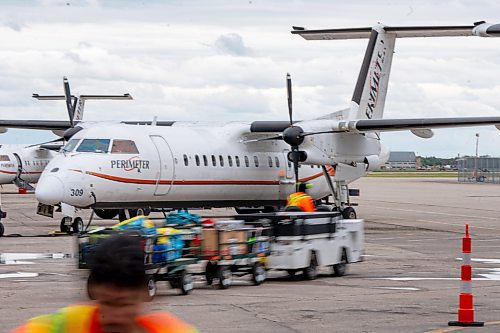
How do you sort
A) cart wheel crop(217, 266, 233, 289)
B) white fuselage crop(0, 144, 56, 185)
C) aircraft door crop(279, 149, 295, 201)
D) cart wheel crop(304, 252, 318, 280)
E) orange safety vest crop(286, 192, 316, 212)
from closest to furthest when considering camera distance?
cart wheel crop(217, 266, 233, 289) → cart wheel crop(304, 252, 318, 280) → orange safety vest crop(286, 192, 316, 212) → aircraft door crop(279, 149, 295, 201) → white fuselage crop(0, 144, 56, 185)

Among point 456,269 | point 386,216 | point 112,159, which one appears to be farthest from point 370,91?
point 456,269

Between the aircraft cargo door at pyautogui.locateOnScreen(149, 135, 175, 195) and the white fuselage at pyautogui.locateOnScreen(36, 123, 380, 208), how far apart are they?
24mm

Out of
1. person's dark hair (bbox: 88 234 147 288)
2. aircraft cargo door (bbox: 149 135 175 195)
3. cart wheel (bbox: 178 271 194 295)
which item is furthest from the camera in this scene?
aircraft cargo door (bbox: 149 135 175 195)

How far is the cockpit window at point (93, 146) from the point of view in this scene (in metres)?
22.6

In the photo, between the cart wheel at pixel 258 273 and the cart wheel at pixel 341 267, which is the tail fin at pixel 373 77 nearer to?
the cart wheel at pixel 341 267

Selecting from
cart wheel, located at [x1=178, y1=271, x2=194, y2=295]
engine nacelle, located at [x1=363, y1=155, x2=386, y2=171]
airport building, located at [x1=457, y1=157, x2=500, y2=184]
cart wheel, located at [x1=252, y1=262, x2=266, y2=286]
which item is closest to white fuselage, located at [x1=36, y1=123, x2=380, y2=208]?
engine nacelle, located at [x1=363, y1=155, x2=386, y2=171]

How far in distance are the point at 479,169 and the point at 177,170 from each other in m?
66.6

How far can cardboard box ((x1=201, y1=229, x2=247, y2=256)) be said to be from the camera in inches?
512

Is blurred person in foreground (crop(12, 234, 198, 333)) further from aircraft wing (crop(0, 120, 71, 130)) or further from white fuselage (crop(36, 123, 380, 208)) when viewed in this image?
aircraft wing (crop(0, 120, 71, 130))

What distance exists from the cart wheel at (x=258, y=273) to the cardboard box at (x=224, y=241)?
298 millimetres

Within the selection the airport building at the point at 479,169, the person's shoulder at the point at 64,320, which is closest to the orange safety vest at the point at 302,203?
the person's shoulder at the point at 64,320

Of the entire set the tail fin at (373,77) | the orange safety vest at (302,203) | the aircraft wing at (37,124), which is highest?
the tail fin at (373,77)

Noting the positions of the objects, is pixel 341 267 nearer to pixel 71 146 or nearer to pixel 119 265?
Result: pixel 71 146

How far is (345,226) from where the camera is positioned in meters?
15.1
